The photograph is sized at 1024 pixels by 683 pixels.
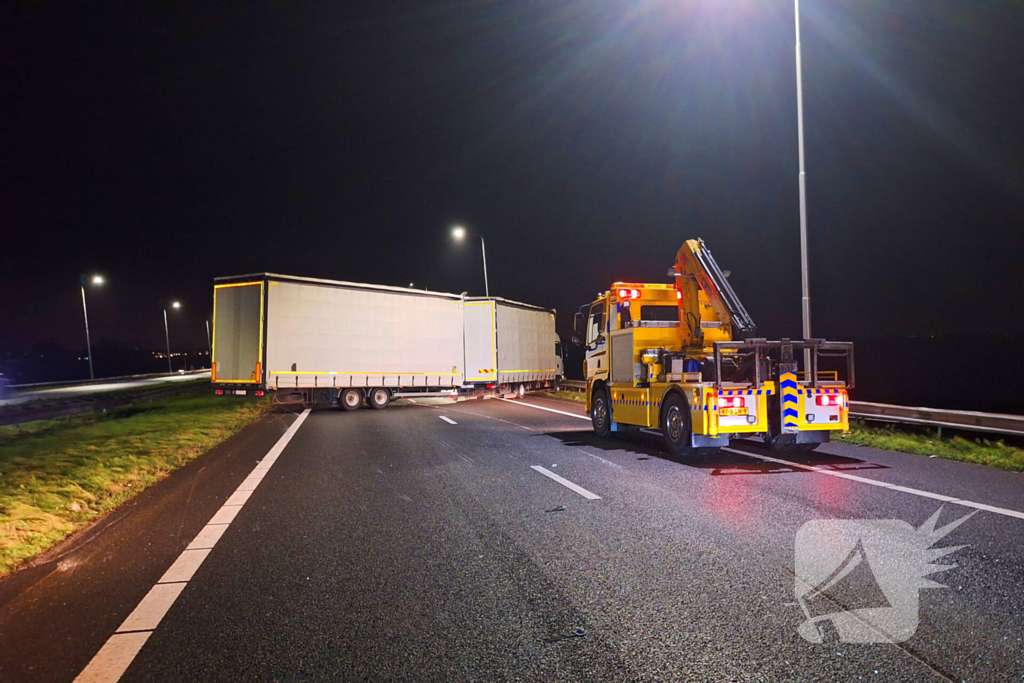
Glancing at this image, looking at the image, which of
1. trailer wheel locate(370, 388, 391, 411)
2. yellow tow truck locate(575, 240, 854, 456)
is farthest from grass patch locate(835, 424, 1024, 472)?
trailer wheel locate(370, 388, 391, 411)

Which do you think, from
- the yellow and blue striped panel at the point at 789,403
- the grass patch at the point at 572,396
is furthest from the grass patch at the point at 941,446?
the grass patch at the point at 572,396

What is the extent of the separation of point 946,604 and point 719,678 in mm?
1872

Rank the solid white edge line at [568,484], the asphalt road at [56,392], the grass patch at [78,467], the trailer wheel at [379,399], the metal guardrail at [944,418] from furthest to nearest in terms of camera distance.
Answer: the asphalt road at [56,392] < the trailer wheel at [379,399] < the metal guardrail at [944,418] < the solid white edge line at [568,484] < the grass patch at [78,467]

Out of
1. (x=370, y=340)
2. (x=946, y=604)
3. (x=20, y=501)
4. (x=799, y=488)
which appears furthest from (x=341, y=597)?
(x=370, y=340)

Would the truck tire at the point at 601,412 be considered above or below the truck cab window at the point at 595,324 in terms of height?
below

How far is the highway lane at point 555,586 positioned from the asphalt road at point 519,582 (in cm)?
2

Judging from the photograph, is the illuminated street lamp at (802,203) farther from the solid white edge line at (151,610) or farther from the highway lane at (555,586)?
the solid white edge line at (151,610)

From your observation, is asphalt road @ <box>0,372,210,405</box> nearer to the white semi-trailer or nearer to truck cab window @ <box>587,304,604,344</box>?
the white semi-trailer

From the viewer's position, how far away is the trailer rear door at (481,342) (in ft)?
86.4

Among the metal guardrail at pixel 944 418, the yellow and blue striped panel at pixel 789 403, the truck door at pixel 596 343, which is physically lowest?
the metal guardrail at pixel 944 418

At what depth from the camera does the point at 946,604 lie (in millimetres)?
3855

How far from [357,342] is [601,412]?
11978mm

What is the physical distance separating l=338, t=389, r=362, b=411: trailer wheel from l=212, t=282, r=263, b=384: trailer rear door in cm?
355

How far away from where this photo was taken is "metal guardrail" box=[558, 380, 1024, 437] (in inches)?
393
